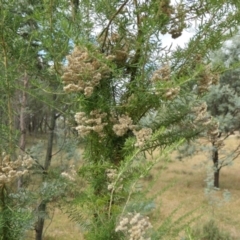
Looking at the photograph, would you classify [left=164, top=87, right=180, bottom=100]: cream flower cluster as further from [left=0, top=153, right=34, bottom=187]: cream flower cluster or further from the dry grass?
the dry grass

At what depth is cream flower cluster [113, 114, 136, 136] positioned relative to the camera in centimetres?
120

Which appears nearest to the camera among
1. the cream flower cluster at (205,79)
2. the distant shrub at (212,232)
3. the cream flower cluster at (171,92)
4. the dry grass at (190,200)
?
the cream flower cluster at (171,92)

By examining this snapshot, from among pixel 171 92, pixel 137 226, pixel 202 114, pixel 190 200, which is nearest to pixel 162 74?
pixel 171 92

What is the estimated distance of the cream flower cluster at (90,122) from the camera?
1204 millimetres

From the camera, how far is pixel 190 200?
7.55 m

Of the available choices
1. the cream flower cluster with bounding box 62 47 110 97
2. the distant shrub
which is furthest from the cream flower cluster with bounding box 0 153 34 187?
the distant shrub

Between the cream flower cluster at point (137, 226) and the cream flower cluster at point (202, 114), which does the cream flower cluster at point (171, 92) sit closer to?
the cream flower cluster at point (202, 114)

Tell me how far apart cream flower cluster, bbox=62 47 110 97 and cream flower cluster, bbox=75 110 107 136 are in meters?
0.08

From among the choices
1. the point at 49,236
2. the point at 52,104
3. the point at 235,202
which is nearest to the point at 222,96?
the point at 235,202

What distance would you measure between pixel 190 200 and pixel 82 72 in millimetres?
6776

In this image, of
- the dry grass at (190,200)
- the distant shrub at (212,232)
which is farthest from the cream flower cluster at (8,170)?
the distant shrub at (212,232)

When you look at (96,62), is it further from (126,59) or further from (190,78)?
(190,78)

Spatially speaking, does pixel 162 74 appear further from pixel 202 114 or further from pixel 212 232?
pixel 212 232

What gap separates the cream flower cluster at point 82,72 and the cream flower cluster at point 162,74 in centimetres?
14
